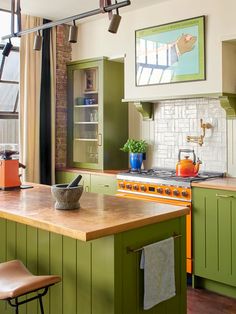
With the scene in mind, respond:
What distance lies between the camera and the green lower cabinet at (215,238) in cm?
383

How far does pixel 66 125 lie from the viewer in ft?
19.2

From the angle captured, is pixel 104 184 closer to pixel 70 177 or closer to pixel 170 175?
pixel 70 177

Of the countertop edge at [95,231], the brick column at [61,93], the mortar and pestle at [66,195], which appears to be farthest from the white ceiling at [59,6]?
the countertop edge at [95,231]

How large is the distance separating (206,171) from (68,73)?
2.37m

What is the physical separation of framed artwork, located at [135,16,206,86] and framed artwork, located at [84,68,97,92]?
0.87 m

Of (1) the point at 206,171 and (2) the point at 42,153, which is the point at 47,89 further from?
(1) the point at 206,171

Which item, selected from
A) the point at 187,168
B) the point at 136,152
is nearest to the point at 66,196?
the point at 187,168

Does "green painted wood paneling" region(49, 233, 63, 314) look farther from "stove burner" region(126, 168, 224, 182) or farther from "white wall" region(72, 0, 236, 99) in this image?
"white wall" region(72, 0, 236, 99)

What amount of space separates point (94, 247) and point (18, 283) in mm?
450

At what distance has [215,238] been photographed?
3951 millimetres

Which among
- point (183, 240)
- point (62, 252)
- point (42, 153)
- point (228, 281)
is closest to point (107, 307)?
point (62, 252)

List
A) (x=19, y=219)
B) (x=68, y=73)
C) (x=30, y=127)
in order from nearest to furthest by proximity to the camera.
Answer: (x=19, y=219)
(x=30, y=127)
(x=68, y=73)

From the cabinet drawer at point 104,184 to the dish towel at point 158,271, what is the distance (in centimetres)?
242

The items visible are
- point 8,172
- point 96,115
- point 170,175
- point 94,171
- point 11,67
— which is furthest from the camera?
point 96,115
